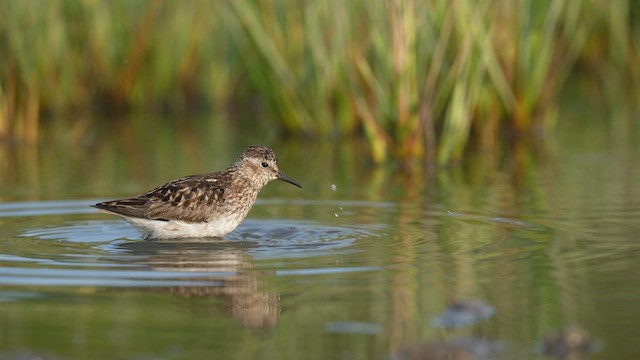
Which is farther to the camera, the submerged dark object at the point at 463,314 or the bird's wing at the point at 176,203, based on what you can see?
the bird's wing at the point at 176,203

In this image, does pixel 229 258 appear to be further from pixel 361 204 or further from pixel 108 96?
pixel 108 96

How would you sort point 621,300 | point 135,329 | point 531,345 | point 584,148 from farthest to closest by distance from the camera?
point 584,148, point 621,300, point 135,329, point 531,345

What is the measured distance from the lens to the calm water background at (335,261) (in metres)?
6.43

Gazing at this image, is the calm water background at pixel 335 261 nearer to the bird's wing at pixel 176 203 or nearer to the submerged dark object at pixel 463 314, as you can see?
the submerged dark object at pixel 463 314

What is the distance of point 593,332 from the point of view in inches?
252

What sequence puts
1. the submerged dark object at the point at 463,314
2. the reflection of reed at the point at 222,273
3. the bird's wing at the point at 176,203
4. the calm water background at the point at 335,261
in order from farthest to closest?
the bird's wing at the point at 176,203 → the reflection of reed at the point at 222,273 → the submerged dark object at the point at 463,314 → the calm water background at the point at 335,261

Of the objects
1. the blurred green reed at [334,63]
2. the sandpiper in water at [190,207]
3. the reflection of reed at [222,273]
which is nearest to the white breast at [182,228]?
the sandpiper in water at [190,207]

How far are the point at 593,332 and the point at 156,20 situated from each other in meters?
13.7

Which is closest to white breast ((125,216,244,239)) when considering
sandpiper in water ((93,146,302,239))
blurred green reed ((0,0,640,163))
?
sandpiper in water ((93,146,302,239))

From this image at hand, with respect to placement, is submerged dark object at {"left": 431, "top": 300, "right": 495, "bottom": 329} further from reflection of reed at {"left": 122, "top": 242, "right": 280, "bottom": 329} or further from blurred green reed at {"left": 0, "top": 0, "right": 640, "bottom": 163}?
blurred green reed at {"left": 0, "top": 0, "right": 640, "bottom": 163}

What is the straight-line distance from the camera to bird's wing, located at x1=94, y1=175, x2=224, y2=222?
1008cm

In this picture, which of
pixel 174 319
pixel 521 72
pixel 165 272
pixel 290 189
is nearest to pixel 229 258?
pixel 165 272

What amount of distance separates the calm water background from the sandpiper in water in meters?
0.23

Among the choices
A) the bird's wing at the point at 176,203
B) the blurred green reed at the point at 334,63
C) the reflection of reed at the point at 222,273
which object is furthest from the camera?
the blurred green reed at the point at 334,63
